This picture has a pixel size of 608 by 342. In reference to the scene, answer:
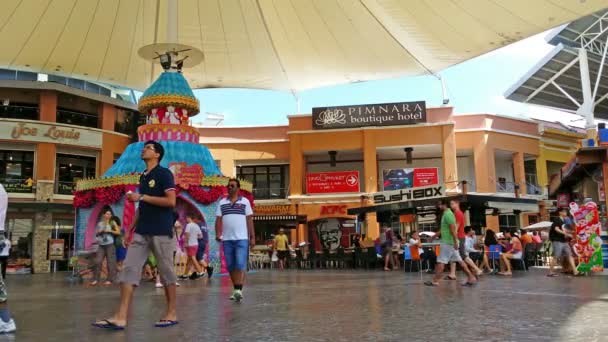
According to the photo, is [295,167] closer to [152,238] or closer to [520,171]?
[520,171]

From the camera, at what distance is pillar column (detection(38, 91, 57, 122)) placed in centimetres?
3028

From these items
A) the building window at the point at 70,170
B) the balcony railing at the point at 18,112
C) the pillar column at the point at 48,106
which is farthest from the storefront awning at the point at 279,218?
the balcony railing at the point at 18,112

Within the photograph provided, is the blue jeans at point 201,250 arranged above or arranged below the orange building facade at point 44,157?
below

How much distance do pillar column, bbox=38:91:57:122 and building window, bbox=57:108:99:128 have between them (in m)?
0.78

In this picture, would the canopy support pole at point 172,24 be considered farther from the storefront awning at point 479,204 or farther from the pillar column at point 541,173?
the pillar column at point 541,173

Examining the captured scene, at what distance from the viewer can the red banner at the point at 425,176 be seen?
3272 cm

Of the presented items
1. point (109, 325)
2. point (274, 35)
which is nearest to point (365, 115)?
point (274, 35)

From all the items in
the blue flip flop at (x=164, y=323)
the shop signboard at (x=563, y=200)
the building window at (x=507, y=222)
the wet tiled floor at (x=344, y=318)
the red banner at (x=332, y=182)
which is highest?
the red banner at (x=332, y=182)

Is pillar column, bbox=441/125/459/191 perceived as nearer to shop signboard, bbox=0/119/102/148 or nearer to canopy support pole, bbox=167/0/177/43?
canopy support pole, bbox=167/0/177/43

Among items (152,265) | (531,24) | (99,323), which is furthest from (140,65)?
(99,323)

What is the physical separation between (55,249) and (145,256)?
24.7 meters

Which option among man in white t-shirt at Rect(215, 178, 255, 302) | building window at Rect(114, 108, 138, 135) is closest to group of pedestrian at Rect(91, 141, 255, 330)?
man in white t-shirt at Rect(215, 178, 255, 302)

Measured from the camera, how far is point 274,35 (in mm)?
21203

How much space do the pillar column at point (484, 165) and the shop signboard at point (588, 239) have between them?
62.1ft
